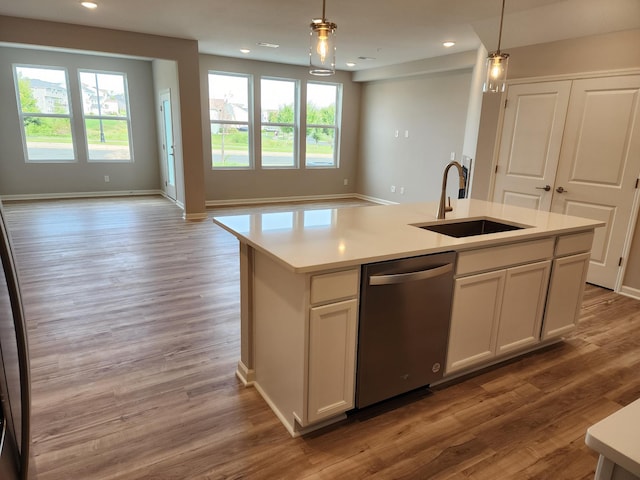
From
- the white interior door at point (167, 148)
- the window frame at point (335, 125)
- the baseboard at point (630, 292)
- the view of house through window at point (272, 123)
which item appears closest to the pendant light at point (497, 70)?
the baseboard at point (630, 292)

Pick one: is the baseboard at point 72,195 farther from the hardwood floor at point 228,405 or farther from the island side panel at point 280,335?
Result: the island side panel at point 280,335

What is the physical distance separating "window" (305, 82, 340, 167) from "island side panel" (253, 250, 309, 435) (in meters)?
6.59

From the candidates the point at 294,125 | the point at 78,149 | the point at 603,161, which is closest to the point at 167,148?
the point at 78,149

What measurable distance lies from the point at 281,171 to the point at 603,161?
18.2 feet

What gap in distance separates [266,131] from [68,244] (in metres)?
4.21

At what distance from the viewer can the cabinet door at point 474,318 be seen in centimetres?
218

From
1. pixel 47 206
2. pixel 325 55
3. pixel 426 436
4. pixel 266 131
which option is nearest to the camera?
pixel 426 436

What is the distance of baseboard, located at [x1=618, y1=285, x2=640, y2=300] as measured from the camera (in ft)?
12.2

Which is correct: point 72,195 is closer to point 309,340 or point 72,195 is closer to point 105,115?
point 105,115

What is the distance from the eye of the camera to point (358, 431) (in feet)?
6.40

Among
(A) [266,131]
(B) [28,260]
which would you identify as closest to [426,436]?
(B) [28,260]

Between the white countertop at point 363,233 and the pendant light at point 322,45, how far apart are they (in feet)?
2.78

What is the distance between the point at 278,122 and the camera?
7949mm

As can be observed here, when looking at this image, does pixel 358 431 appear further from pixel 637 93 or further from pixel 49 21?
pixel 49 21
